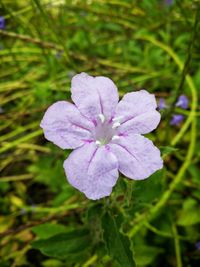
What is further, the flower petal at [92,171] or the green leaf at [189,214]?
the green leaf at [189,214]

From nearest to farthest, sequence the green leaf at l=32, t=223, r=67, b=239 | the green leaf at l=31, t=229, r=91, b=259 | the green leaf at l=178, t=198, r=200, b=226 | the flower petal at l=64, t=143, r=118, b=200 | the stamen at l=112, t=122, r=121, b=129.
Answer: the flower petal at l=64, t=143, r=118, b=200
the stamen at l=112, t=122, r=121, b=129
the green leaf at l=31, t=229, r=91, b=259
the green leaf at l=32, t=223, r=67, b=239
the green leaf at l=178, t=198, r=200, b=226

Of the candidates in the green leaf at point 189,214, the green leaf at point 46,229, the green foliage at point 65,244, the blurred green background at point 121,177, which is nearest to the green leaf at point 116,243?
the blurred green background at point 121,177

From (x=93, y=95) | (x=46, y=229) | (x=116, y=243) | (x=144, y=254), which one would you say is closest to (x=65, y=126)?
(x=93, y=95)

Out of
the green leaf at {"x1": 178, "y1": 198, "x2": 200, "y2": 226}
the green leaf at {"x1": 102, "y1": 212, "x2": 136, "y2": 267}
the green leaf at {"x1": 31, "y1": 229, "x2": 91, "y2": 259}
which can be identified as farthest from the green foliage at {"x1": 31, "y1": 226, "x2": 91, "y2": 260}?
the green leaf at {"x1": 178, "y1": 198, "x2": 200, "y2": 226}

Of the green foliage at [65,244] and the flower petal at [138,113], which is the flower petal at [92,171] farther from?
the green foliage at [65,244]

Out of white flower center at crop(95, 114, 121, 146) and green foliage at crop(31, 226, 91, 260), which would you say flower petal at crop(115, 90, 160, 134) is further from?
green foliage at crop(31, 226, 91, 260)

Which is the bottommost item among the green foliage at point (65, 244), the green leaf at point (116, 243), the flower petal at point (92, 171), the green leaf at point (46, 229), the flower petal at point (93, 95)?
the green leaf at point (46, 229)
